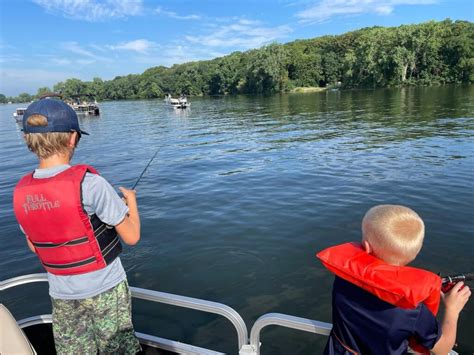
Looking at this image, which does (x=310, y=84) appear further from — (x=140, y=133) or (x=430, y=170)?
(x=430, y=170)

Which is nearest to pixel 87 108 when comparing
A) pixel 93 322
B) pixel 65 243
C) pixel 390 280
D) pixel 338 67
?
pixel 93 322

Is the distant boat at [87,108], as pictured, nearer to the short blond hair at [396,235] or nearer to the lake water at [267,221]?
the lake water at [267,221]

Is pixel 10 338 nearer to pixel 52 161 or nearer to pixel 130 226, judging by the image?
pixel 130 226

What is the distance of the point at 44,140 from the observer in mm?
2441

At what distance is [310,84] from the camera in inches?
4281

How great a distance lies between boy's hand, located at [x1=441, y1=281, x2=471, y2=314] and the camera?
2.21m

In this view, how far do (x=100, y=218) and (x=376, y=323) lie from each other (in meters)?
1.88

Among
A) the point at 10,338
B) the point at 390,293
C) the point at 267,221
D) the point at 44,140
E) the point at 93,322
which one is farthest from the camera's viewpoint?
the point at 267,221

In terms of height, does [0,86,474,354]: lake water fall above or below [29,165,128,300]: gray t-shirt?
below

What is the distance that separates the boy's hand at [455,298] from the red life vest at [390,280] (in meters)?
0.20

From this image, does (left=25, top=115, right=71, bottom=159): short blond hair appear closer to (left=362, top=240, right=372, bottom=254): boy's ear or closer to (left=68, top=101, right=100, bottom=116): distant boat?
(left=362, top=240, right=372, bottom=254): boy's ear

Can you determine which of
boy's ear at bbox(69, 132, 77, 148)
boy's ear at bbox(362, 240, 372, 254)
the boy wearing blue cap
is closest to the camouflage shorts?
the boy wearing blue cap

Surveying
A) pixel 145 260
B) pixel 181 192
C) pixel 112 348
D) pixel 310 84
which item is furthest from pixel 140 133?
pixel 310 84

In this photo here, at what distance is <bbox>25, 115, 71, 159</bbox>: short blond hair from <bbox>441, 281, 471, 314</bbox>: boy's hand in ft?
8.91
